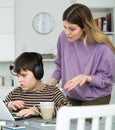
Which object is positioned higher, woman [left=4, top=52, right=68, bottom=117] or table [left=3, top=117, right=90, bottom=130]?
woman [left=4, top=52, right=68, bottom=117]

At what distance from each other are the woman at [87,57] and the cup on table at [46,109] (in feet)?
0.64

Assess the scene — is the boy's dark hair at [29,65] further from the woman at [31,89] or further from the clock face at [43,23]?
the clock face at [43,23]

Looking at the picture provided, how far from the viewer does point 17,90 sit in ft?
6.61

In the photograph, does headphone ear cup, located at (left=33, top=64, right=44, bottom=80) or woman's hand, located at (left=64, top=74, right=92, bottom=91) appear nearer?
woman's hand, located at (left=64, top=74, right=92, bottom=91)

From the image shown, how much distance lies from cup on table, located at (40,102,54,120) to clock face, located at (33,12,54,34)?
2849mm

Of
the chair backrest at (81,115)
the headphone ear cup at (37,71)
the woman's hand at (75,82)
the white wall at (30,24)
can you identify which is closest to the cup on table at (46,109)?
the woman's hand at (75,82)

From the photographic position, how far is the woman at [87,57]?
6.30 feet

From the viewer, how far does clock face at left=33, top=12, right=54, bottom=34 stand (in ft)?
14.8

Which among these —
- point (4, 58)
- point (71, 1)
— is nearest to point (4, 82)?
point (4, 58)

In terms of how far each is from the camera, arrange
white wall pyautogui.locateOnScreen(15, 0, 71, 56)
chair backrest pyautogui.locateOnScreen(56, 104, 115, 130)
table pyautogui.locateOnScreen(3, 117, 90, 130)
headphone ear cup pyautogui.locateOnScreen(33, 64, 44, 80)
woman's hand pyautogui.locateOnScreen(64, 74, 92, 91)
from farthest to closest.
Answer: white wall pyautogui.locateOnScreen(15, 0, 71, 56)
headphone ear cup pyautogui.locateOnScreen(33, 64, 44, 80)
woman's hand pyautogui.locateOnScreen(64, 74, 92, 91)
table pyautogui.locateOnScreen(3, 117, 90, 130)
chair backrest pyautogui.locateOnScreen(56, 104, 115, 130)

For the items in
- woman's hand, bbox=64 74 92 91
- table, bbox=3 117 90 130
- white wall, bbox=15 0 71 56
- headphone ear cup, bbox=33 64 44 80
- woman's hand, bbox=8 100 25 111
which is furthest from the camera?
white wall, bbox=15 0 71 56

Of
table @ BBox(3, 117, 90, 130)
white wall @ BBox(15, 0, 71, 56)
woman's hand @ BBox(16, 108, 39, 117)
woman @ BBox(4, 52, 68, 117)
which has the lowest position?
table @ BBox(3, 117, 90, 130)

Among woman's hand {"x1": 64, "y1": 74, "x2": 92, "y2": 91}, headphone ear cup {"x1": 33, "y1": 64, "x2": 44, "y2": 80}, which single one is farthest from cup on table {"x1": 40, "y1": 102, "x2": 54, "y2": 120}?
headphone ear cup {"x1": 33, "y1": 64, "x2": 44, "y2": 80}

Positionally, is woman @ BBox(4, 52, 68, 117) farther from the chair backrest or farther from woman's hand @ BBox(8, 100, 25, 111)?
the chair backrest
